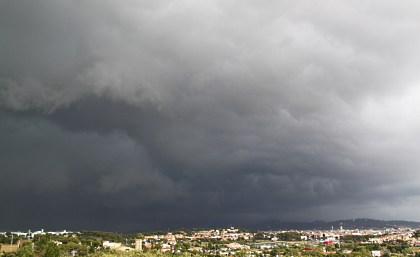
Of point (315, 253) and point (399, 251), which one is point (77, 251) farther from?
point (399, 251)

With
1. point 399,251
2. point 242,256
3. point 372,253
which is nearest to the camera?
point 242,256

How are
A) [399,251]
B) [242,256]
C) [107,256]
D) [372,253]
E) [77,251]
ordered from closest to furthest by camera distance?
1. [107,256]
2. [77,251]
3. [242,256]
4. [372,253]
5. [399,251]

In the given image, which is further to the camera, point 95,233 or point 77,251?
point 95,233

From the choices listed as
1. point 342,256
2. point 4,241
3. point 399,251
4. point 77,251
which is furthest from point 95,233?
point 399,251

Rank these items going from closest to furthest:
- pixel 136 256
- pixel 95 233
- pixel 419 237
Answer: pixel 136 256
pixel 95 233
pixel 419 237

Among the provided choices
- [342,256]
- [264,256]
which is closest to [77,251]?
[264,256]

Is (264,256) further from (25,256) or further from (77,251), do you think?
(25,256)

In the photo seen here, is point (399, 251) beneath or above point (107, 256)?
beneath

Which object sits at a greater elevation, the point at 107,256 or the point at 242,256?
the point at 107,256

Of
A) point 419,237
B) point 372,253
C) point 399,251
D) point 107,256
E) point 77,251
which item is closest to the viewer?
point 107,256
